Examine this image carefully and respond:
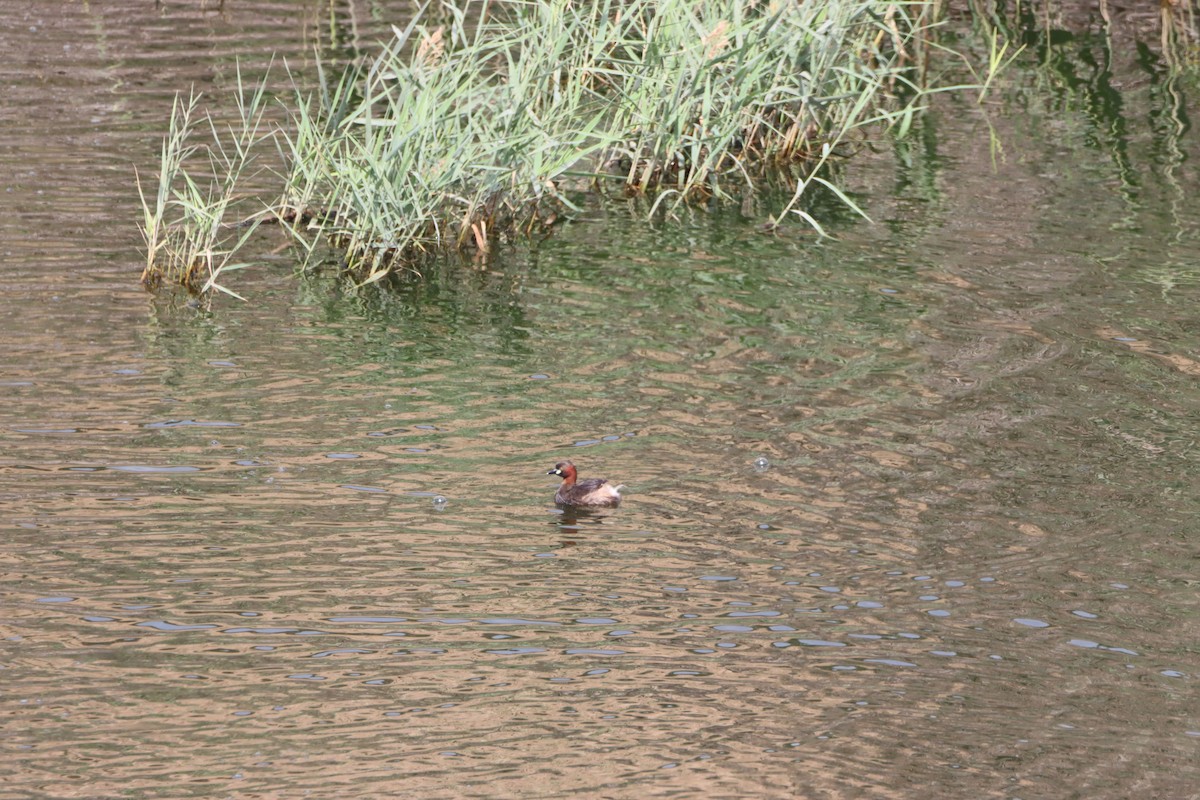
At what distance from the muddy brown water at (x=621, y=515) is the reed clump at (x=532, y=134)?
49 centimetres

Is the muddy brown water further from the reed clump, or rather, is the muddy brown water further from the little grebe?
the reed clump

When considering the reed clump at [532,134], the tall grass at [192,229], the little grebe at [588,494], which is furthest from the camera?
the reed clump at [532,134]

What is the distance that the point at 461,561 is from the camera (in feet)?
28.7

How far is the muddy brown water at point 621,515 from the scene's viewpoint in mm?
7172

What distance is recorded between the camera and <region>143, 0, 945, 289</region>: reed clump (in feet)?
43.6

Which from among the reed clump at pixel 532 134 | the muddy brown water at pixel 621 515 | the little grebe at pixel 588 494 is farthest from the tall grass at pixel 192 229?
the little grebe at pixel 588 494

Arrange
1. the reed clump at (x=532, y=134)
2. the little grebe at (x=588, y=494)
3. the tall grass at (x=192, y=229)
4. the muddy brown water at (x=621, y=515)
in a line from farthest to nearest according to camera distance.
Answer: the reed clump at (x=532, y=134) < the tall grass at (x=192, y=229) < the little grebe at (x=588, y=494) < the muddy brown water at (x=621, y=515)

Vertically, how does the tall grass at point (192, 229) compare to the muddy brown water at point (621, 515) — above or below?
above

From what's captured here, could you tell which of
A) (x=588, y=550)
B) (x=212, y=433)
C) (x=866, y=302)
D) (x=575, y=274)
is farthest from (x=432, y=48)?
(x=588, y=550)

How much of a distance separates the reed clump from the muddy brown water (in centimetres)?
49

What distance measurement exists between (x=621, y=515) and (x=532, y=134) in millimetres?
4849

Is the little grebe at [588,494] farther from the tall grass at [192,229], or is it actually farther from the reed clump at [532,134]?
the reed clump at [532,134]

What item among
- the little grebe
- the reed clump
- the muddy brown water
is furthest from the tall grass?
the little grebe

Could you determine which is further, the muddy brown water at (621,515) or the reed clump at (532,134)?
the reed clump at (532,134)
